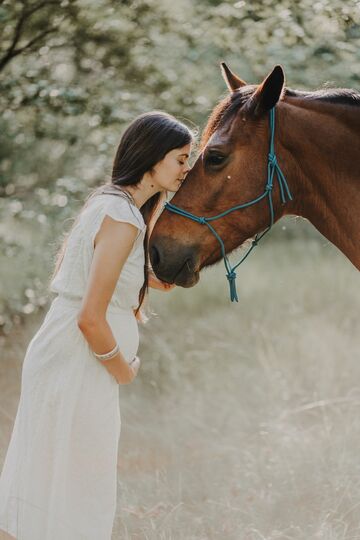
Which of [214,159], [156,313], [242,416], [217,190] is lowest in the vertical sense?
[242,416]

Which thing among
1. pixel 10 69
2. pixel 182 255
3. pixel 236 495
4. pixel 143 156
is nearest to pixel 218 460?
pixel 236 495

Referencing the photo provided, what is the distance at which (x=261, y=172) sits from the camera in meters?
2.97

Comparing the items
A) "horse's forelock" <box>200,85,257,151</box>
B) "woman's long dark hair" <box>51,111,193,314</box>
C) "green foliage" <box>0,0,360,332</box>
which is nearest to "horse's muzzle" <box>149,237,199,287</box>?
"woman's long dark hair" <box>51,111,193,314</box>

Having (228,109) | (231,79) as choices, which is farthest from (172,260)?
(231,79)

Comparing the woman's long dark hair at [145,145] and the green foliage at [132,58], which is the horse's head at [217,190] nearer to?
the woman's long dark hair at [145,145]

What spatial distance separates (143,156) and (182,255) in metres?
0.45

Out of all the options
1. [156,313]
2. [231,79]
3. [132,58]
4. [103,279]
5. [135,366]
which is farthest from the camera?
[156,313]

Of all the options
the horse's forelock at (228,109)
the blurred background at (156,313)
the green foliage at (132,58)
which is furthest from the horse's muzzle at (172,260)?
the green foliage at (132,58)

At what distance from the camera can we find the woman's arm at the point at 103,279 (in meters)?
2.49

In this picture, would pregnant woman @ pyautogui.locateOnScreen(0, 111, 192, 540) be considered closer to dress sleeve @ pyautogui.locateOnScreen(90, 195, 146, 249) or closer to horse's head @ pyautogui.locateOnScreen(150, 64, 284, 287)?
dress sleeve @ pyautogui.locateOnScreen(90, 195, 146, 249)

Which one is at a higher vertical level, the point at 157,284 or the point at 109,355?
the point at 109,355

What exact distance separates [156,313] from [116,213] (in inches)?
133

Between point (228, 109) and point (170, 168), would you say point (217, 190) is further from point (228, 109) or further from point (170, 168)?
point (228, 109)

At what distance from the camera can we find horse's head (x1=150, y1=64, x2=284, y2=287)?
9.67ft
